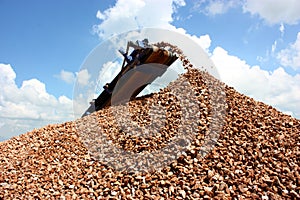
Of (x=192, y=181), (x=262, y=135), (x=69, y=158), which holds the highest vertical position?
(x=262, y=135)

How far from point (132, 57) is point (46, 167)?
2770mm

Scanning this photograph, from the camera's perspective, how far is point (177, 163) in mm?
3883

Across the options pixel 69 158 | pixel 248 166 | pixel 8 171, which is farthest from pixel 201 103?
pixel 8 171

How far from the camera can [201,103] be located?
5125mm

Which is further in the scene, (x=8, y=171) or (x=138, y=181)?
(x=8, y=171)

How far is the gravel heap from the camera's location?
3.49 meters

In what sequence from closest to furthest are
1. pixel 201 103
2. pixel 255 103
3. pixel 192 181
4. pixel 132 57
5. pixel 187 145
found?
pixel 192 181
pixel 187 145
pixel 201 103
pixel 255 103
pixel 132 57

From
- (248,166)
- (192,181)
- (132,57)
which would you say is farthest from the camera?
(132,57)

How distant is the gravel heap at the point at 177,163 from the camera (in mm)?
3492

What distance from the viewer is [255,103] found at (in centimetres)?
559

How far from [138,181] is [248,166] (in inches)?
58.1

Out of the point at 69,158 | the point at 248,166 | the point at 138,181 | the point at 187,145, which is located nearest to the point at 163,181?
the point at 138,181

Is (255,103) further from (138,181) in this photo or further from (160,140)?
(138,181)

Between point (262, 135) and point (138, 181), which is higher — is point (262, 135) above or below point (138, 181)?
above
